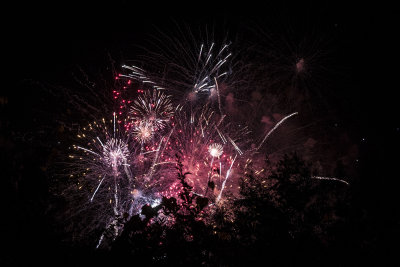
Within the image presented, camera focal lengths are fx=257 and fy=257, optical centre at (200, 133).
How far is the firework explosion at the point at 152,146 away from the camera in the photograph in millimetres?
9609

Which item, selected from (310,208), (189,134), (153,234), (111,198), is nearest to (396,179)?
(310,208)

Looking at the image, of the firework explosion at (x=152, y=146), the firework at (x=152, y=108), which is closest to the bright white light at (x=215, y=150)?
the firework explosion at (x=152, y=146)

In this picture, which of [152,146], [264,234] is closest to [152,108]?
[152,146]

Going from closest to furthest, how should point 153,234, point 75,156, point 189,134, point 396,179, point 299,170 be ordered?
point 153,234, point 396,179, point 299,170, point 75,156, point 189,134

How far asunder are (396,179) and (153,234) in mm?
3327

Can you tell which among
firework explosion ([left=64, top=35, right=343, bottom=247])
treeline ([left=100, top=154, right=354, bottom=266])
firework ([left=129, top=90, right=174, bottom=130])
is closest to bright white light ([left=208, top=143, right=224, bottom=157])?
firework explosion ([left=64, top=35, right=343, bottom=247])

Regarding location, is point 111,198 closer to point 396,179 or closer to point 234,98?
point 234,98

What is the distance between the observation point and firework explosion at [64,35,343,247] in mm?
9609

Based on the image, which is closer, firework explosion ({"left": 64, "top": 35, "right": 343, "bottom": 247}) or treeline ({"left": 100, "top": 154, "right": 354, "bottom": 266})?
treeline ({"left": 100, "top": 154, "right": 354, "bottom": 266})

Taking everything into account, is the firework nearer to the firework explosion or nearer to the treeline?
the firework explosion

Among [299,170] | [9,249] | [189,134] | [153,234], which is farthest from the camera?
[189,134]

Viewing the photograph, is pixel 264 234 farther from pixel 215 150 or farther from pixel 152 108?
pixel 152 108

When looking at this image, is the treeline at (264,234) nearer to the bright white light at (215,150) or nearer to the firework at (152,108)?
the bright white light at (215,150)

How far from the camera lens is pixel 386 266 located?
8.52ft
